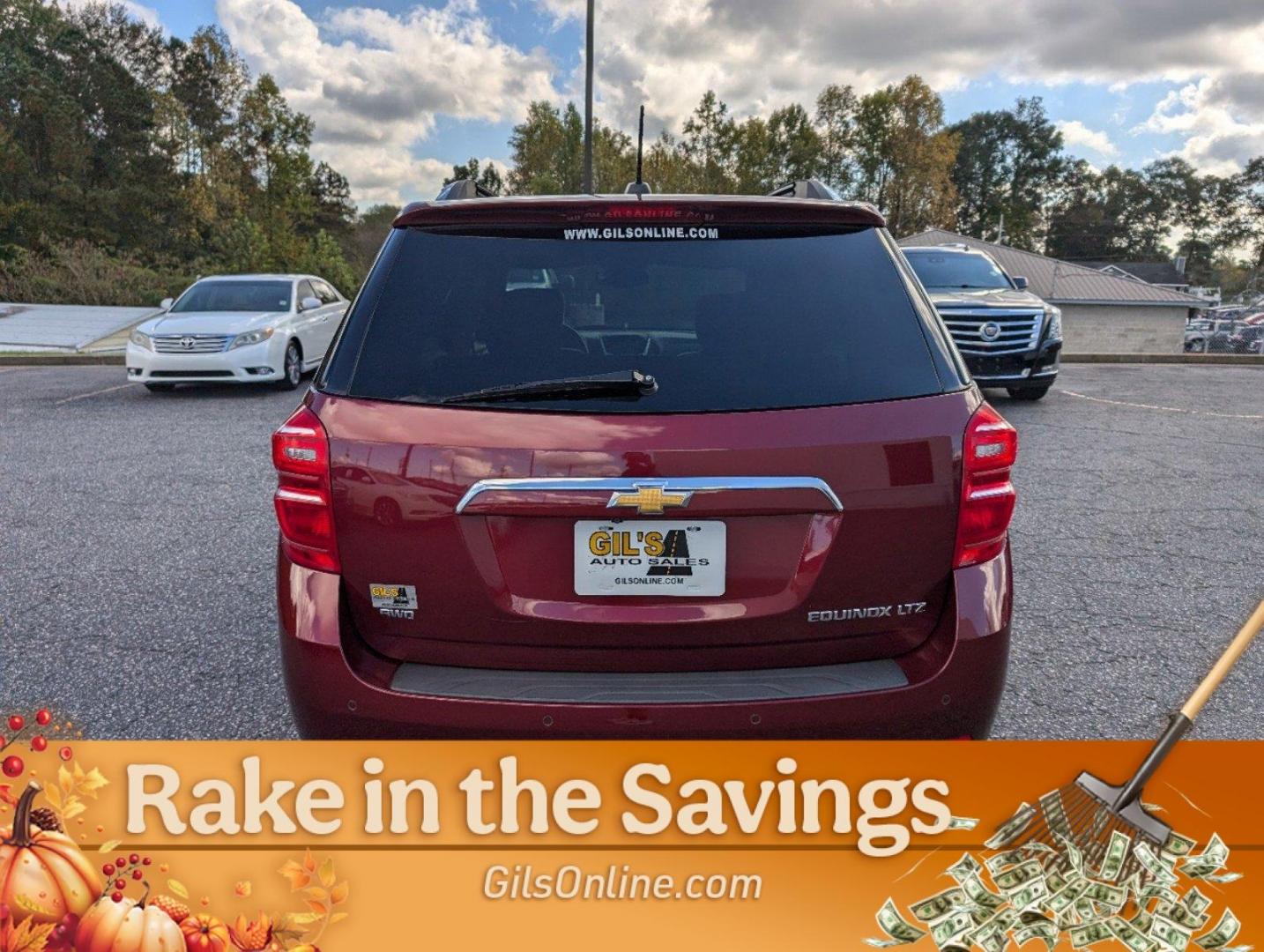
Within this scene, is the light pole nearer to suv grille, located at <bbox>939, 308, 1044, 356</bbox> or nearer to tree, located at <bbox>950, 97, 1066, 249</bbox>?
suv grille, located at <bbox>939, 308, 1044, 356</bbox>

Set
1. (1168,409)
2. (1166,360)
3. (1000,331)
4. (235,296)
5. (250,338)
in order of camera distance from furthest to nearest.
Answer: (1166,360) → (235,296) → (250,338) → (1168,409) → (1000,331)

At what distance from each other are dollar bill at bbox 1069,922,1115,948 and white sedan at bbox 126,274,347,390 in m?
9.58

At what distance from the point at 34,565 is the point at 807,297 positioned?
449cm

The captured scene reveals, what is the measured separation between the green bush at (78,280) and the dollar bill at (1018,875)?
94.9 ft

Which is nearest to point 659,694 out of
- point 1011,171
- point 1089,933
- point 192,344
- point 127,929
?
point 1089,933

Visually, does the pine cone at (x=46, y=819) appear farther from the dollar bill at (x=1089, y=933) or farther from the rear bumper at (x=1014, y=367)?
the rear bumper at (x=1014, y=367)

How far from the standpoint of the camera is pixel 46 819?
83.6 inches

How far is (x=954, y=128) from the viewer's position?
9644cm

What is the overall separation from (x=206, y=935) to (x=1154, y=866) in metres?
2.09

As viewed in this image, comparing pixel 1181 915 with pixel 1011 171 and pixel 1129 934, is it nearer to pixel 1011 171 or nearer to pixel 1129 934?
pixel 1129 934

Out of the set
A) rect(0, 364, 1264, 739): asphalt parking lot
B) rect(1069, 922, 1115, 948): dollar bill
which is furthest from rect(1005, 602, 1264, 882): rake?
rect(0, 364, 1264, 739): asphalt parking lot

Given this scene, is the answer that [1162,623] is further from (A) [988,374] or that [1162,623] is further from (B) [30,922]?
(A) [988,374]

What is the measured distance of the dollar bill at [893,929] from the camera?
195 cm

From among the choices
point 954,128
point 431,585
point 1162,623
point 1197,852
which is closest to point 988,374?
point 1162,623
